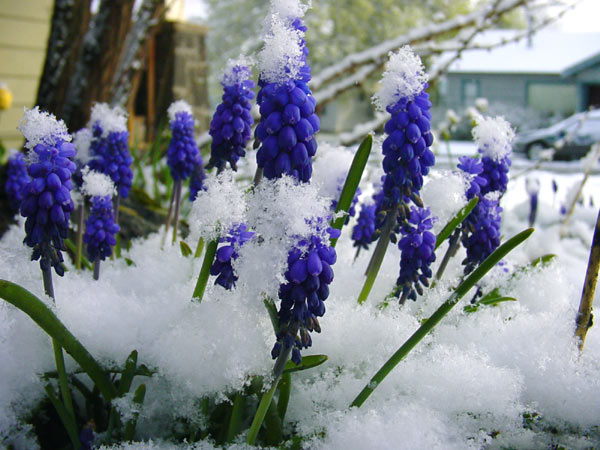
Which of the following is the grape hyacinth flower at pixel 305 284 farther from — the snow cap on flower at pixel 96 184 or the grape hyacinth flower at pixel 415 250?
the snow cap on flower at pixel 96 184

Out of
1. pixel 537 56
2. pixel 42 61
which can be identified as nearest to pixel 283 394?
pixel 42 61

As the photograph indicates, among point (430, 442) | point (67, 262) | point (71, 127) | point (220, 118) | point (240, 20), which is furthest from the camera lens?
point (240, 20)

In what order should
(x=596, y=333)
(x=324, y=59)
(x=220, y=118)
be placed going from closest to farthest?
(x=596, y=333) < (x=220, y=118) < (x=324, y=59)

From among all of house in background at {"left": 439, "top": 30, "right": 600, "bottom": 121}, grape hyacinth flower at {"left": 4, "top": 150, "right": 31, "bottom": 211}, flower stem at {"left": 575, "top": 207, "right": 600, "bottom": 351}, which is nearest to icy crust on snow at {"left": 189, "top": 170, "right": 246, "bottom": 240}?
flower stem at {"left": 575, "top": 207, "right": 600, "bottom": 351}

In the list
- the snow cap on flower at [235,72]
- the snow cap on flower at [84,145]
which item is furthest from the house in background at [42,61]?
the snow cap on flower at [235,72]

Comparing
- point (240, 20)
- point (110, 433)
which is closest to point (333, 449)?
point (110, 433)

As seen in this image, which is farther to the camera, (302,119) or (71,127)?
(71,127)

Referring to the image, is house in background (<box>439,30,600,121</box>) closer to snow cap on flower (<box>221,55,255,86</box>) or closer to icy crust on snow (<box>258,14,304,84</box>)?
snow cap on flower (<box>221,55,255,86</box>)

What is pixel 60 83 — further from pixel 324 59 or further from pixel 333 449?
pixel 324 59
